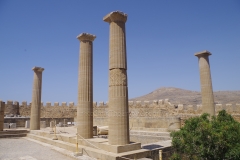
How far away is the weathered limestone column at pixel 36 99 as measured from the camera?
1560 centimetres

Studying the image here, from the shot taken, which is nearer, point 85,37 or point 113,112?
point 113,112

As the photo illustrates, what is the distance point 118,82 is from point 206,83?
916 centimetres

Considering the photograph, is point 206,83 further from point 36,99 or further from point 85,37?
point 36,99

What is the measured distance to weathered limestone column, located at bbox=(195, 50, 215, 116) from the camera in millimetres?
13883

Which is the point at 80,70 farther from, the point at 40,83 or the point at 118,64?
the point at 40,83

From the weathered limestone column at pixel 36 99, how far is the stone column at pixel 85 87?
24.0 ft

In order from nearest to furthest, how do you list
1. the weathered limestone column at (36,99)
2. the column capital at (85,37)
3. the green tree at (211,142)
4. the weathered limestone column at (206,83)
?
1. the green tree at (211,142)
2. the column capital at (85,37)
3. the weathered limestone column at (206,83)
4. the weathered limestone column at (36,99)

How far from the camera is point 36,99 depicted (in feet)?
51.9

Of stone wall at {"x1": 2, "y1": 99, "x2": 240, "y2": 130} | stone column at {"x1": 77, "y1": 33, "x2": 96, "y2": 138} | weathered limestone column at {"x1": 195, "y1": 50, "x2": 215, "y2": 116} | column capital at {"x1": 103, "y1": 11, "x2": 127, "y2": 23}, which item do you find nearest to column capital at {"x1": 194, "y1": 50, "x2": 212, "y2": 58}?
weathered limestone column at {"x1": 195, "y1": 50, "x2": 215, "y2": 116}

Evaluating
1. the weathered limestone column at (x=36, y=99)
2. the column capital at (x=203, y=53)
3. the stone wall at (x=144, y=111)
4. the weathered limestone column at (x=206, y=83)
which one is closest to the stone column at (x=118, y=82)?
the column capital at (x=203, y=53)

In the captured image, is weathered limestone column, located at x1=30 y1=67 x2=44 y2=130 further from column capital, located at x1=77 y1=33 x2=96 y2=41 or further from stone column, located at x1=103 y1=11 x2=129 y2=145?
stone column, located at x1=103 y1=11 x2=129 y2=145

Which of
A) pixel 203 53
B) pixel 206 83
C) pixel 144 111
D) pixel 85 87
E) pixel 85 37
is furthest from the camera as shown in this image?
pixel 144 111

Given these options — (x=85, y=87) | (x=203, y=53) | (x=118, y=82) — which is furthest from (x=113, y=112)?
(x=203, y=53)

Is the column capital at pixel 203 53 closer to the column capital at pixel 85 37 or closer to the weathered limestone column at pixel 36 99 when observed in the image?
the column capital at pixel 85 37
